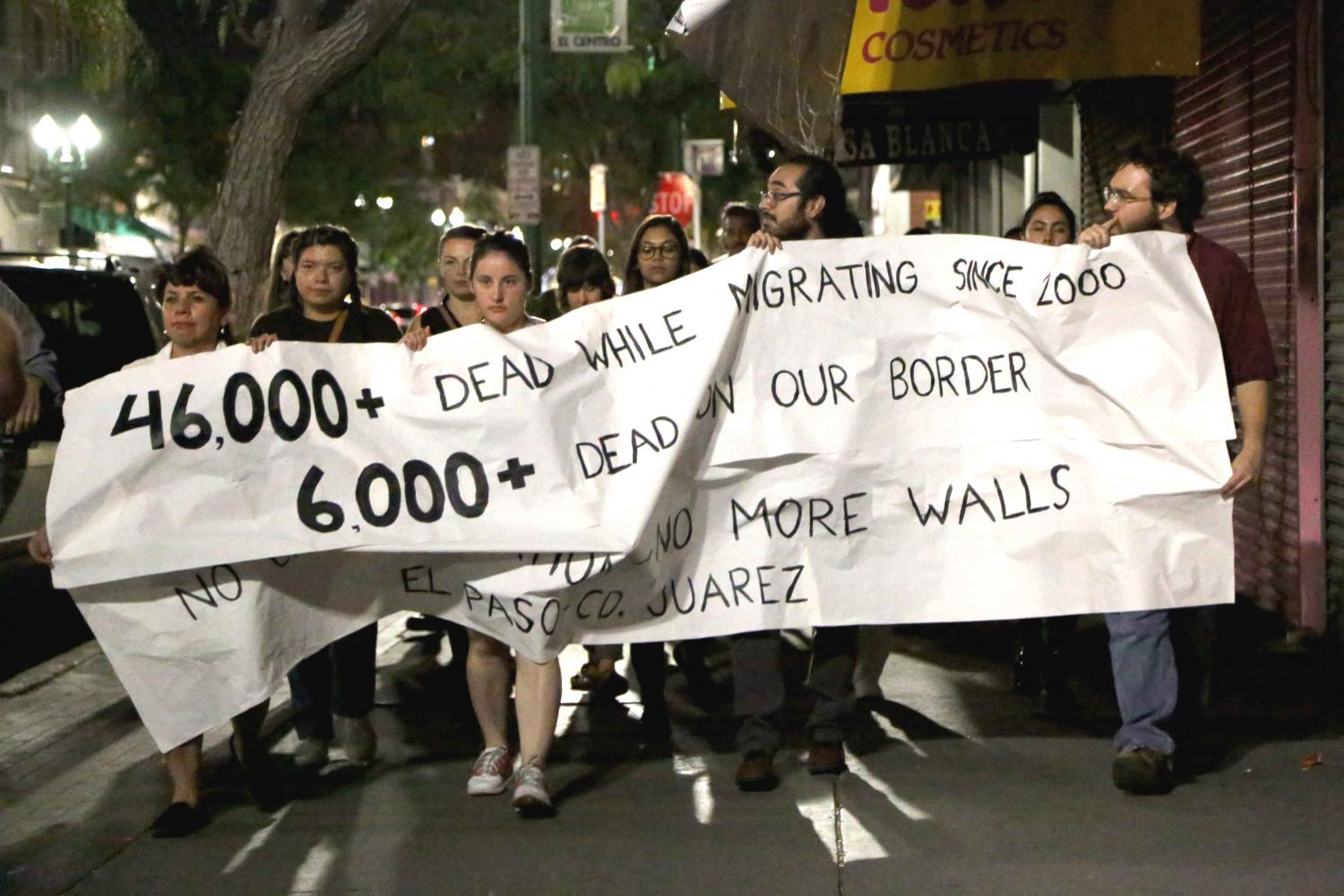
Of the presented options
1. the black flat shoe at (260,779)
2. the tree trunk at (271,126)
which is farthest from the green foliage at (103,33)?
the black flat shoe at (260,779)

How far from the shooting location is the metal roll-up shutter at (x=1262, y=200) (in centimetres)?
872

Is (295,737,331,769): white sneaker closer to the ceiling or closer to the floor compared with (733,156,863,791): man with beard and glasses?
closer to the floor

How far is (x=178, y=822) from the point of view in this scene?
5691 mm

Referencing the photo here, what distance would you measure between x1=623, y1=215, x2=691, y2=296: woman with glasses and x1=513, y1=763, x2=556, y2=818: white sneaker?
94.1 inches

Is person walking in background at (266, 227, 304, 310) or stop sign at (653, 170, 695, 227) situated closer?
person walking in background at (266, 227, 304, 310)

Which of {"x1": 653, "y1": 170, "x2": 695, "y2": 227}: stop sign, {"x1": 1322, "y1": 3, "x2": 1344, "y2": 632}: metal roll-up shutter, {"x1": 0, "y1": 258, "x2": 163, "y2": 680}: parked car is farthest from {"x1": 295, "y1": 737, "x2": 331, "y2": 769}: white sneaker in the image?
{"x1": 653, "y1": 170, "x2": 695, "y2": 227}: stop sign

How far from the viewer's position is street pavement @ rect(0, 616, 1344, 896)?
5.14 m

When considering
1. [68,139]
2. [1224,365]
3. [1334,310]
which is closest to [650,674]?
[1224,365]

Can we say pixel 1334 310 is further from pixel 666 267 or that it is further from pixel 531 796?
pixel 531 796

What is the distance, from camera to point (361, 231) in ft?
152

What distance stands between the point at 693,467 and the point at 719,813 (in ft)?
3.54

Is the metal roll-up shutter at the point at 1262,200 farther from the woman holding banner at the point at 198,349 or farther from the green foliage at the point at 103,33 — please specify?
the green foliage at the point at 103,33

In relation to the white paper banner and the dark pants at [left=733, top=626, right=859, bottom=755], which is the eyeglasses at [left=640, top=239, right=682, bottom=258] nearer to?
the white paper banner

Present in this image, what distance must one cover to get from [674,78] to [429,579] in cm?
2673
